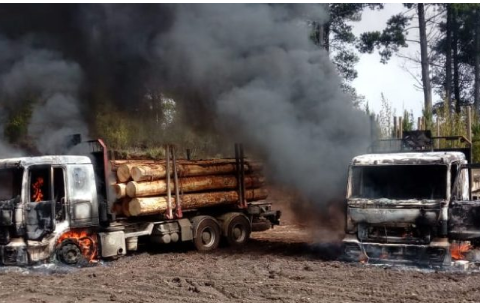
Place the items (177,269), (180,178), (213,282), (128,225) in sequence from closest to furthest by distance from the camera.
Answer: (213,282)
(177,269)
(128,225)
(180,178)

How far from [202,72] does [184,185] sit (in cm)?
323

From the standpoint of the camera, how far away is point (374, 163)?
32.9 feet

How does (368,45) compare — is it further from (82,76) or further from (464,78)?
(82,76)

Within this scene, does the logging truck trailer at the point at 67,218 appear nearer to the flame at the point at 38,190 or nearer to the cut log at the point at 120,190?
the flame at the point at 38,190

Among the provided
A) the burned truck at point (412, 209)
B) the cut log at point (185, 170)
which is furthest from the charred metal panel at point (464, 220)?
the cut log at point (185, 170)

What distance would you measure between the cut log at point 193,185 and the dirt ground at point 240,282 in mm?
1354

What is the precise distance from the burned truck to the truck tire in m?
3.84

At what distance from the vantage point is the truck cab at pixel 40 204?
10195mm

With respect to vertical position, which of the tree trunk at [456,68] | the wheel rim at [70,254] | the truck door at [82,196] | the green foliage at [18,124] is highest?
the tree trunk at [456,68]

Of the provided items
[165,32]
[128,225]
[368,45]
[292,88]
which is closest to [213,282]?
[128,225]

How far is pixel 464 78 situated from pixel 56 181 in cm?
2327

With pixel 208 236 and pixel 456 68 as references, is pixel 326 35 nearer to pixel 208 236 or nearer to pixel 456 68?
pixel 456 68

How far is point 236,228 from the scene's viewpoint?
44.3ft

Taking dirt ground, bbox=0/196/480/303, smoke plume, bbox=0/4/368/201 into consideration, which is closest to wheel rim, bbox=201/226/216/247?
dirt ground, bbox=0/196/480/303
